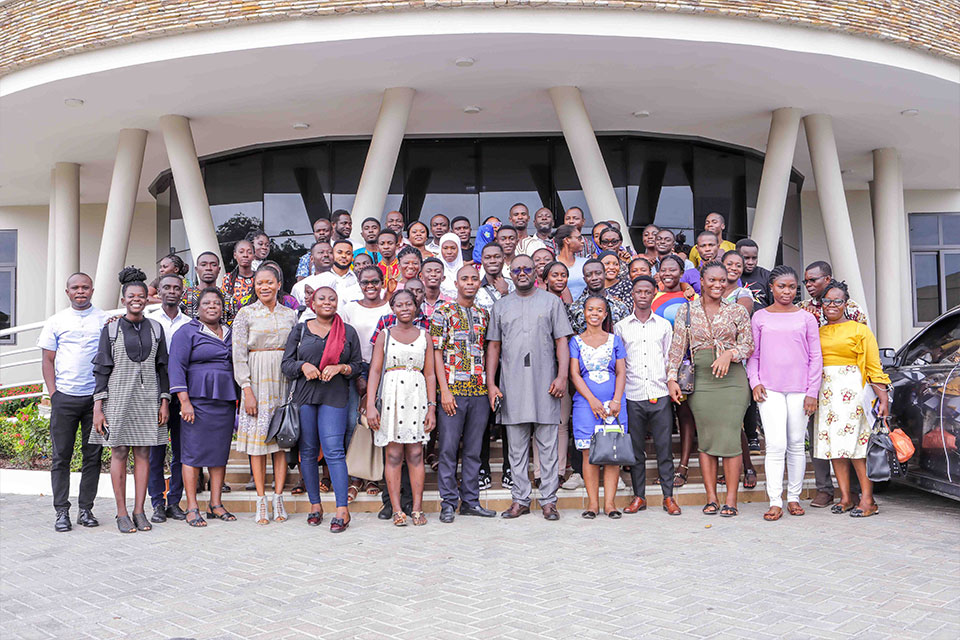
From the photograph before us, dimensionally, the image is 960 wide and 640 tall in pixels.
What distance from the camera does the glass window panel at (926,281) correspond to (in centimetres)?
2016

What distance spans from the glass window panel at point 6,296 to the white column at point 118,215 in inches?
307

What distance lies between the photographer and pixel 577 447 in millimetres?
6613

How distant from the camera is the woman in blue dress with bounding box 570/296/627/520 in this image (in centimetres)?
652

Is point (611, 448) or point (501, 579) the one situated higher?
point (611, 448)

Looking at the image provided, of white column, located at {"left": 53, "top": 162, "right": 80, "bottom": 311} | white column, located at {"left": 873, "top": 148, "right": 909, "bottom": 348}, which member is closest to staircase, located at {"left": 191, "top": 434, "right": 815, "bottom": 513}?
white column, located at {"left": 873, "top": 148, "right": 909, "bottom": 348}

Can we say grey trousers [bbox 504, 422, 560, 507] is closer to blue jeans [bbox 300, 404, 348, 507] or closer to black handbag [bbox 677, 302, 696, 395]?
black handbag [bbox 677, 302, 696, 395]

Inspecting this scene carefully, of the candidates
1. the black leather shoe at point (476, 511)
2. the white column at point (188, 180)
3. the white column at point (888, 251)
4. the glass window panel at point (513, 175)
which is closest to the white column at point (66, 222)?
the white column at point (188, 180)

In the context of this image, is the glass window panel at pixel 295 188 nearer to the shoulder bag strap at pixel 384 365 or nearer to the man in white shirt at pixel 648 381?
the shoulder bag strap at pixel 384 365

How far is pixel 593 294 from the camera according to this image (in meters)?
7.06

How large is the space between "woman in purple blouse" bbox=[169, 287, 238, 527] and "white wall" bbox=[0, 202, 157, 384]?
46.7ft

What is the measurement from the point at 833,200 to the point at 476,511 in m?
10.4

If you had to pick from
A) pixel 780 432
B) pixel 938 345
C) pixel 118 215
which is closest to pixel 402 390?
pixel 780 432

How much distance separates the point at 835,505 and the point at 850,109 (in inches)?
350

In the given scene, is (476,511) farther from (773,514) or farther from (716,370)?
(773,514)
